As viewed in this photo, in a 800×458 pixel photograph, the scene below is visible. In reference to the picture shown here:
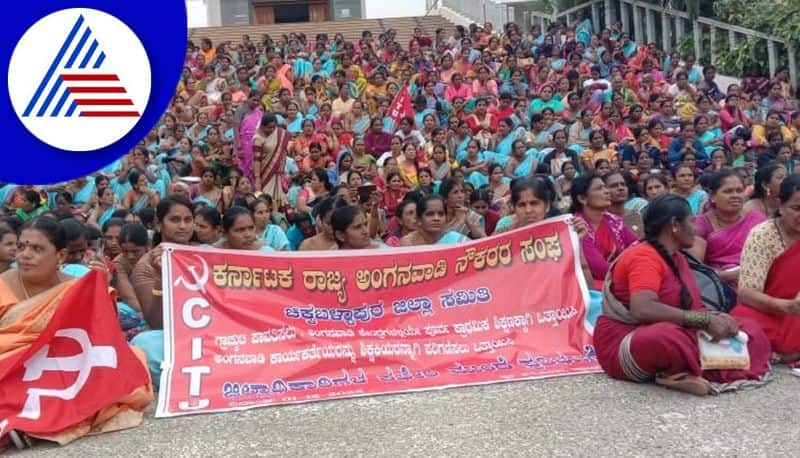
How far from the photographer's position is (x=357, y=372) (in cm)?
514

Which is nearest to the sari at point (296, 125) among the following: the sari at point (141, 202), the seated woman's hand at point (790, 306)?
the sari at point (141, 202)

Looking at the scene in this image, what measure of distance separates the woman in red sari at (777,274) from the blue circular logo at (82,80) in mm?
3144

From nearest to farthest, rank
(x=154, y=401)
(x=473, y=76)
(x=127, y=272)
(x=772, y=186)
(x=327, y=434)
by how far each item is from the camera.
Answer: (x=327, y=434)
(x=154, y=401)
(x=127, y=272)
(x=772, y=186)
(x=473, y=76)

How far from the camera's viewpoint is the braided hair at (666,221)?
478 centimetres

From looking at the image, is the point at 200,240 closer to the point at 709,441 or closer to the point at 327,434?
the point at 327,434

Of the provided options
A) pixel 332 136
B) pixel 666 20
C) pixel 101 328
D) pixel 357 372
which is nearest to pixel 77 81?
pixel 101 328

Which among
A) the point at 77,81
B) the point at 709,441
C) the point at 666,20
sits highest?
the point at 666,20

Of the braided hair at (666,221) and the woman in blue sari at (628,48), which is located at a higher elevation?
the woman in blue sari at (628,48)

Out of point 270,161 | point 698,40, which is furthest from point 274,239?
point 698,40

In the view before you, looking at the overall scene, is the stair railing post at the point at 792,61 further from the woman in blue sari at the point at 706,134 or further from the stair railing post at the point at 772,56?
the woman in blue sari at the point at 706,134

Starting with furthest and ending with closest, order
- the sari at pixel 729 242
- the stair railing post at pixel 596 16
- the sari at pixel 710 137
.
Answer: the stair railing post at pixel 596 16 < the sari at pixel 710 137 < the sari at pixel 729 242

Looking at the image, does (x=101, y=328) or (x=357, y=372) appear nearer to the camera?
(x=101, y=328)

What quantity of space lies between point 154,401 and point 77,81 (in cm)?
164

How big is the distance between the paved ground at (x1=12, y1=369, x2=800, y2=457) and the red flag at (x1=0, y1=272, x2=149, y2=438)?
16 centimetres
